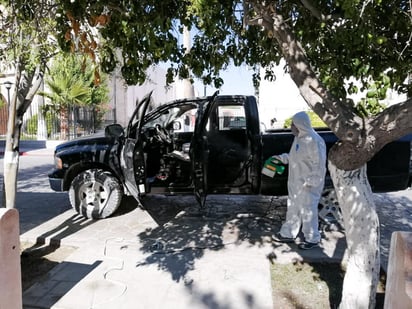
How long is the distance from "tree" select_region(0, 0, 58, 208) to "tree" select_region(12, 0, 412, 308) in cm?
55

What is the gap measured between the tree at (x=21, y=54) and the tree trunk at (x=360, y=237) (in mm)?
3222

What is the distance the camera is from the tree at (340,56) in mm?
2764

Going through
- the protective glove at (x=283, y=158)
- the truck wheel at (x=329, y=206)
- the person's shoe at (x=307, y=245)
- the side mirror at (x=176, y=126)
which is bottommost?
the person's shoe at (x=307, y=245)

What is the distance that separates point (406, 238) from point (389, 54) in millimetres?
1729

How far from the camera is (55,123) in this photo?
Answer: 19.5 m

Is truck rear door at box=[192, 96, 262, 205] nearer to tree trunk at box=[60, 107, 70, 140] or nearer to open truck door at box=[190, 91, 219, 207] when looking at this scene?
open truck door at box=[190, 91, 219, 207]

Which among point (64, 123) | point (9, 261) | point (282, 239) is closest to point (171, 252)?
point (282, 239)

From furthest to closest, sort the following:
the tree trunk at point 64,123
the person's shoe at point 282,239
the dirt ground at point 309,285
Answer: the tree trunk at point 64,123 < the person's shoe at point 282,239 < the dirt ground at point 309,285

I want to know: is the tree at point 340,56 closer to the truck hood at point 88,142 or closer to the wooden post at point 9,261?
the wooden post at point 9,261

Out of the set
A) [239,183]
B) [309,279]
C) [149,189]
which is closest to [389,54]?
[309,279]

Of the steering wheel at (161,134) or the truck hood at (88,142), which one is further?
the steering wheel at (161,134)

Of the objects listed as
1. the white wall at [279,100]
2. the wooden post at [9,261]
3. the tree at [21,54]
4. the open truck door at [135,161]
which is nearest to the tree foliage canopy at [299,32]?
the tree at [21,54]

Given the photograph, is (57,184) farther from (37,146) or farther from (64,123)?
(64,123)

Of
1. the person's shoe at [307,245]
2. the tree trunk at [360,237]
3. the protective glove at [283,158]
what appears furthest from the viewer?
the protective glove at [283,158]
